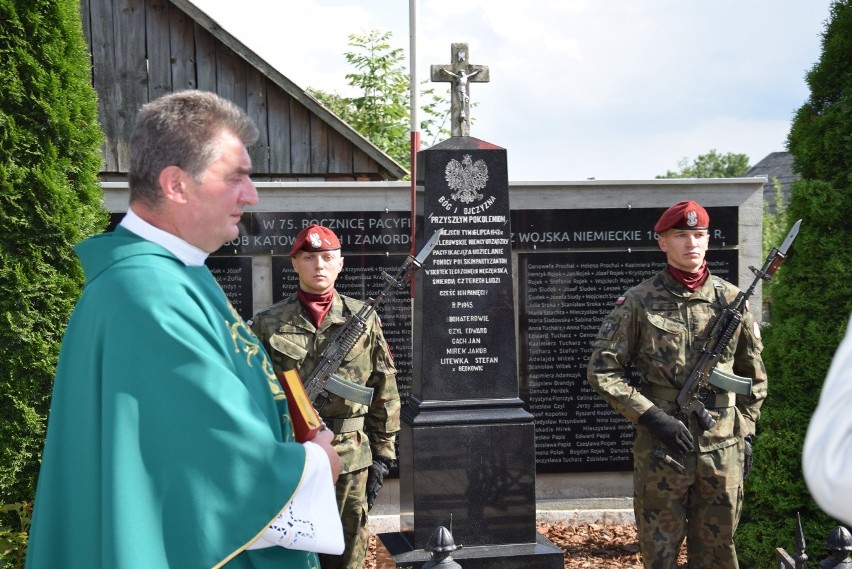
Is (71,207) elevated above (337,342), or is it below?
above

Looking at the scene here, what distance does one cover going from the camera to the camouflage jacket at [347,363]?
527 cm

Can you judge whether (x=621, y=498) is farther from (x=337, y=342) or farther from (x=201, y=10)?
(x=201, y=10)

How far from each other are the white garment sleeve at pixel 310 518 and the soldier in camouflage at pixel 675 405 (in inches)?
111

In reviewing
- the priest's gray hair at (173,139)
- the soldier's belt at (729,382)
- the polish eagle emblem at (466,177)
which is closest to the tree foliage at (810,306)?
the soldier's belt at (729,382)

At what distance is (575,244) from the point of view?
25.0 feet

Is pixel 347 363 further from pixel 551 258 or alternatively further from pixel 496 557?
pixel 551 258

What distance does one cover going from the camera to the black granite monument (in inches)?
220

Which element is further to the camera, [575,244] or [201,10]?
[201,10]

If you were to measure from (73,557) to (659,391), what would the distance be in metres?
3.49

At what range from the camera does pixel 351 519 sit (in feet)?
17.1

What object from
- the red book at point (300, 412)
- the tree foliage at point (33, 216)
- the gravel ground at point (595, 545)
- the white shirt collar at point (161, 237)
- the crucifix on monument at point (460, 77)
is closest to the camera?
the white shirt collar at point (161, 237)

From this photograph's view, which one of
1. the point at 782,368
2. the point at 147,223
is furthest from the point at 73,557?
the point at 782,368

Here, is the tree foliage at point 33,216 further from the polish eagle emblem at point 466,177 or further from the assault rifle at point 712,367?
the assault rifle at point 712,367

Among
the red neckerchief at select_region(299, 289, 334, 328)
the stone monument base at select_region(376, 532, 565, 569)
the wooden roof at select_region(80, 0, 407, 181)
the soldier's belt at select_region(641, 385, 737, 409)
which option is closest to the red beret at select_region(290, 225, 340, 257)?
the red neckerchief at select_region(299, 289, 334, 328)
